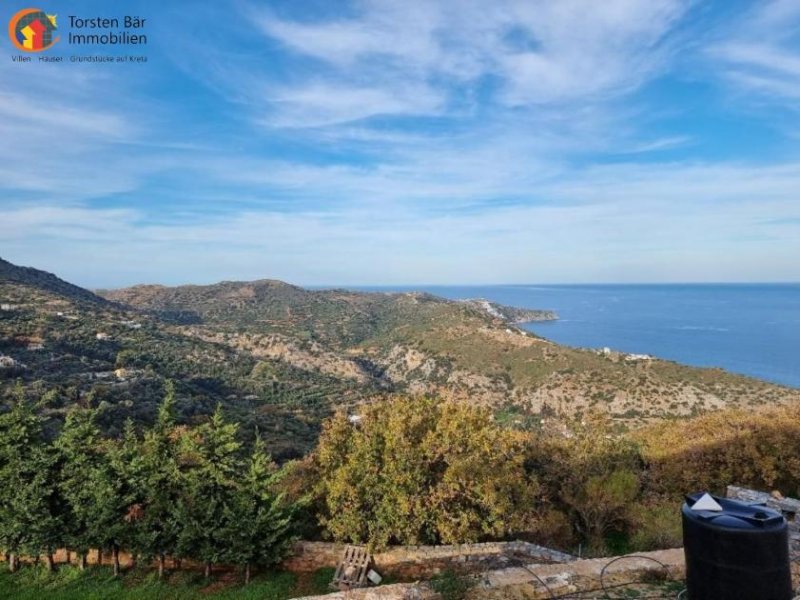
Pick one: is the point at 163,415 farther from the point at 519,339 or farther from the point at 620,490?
the point at 519,339

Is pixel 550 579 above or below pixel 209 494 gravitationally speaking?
above

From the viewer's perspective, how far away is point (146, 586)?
12922 mm

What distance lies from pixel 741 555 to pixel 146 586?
14006mm

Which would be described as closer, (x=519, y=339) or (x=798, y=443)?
(x=798, y=443)

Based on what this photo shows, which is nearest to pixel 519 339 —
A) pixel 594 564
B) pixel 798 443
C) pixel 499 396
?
pixel 499 396

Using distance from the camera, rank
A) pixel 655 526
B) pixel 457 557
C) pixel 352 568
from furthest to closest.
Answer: pixel 655 526, pixel 457 557, pixel 352 568

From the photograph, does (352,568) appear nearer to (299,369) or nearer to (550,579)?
(550,579)

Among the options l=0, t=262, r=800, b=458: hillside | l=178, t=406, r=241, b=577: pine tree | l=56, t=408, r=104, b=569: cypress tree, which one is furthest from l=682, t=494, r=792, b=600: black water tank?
l=56, t=408, r=104, b=569: cypress tree

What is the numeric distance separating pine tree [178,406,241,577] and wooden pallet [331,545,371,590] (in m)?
3.01

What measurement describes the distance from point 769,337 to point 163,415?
616 feet

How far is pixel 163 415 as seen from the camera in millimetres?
13953

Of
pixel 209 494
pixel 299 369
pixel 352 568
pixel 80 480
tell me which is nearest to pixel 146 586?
pixel 209 494

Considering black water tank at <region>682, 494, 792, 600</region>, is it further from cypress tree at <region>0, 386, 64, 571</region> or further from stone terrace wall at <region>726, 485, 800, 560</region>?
cypress tree at <region>0, 386, 64, 571</region>

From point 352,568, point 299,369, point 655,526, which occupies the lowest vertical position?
point 299,369
